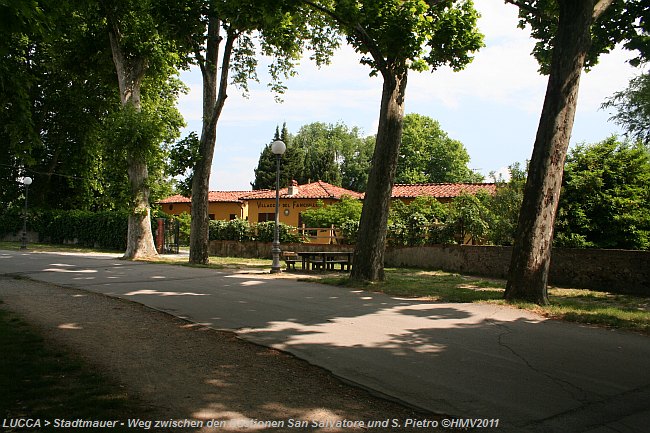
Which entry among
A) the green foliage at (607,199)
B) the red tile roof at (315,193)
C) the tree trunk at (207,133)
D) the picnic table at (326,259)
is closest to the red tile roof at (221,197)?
the red tile roof at (315,193)

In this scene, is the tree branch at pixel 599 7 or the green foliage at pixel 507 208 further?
the green foliage at pixel 507 208

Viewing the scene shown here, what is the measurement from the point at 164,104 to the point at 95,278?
22.4m

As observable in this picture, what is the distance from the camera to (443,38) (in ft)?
40.9

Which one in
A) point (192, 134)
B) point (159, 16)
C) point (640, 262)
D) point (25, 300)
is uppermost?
point (159, 16)

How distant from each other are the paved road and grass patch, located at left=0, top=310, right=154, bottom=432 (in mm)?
2224

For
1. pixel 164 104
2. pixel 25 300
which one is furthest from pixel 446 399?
pixel 164 104

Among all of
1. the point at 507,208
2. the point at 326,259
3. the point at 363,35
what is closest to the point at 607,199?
the point at 507,208

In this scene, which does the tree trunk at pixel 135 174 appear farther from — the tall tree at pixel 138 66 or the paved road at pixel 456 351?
the paved road at pixel 456 351

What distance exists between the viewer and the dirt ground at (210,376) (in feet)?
13.4

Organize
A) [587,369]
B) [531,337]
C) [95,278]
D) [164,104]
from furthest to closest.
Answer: [164,104] < [95,278] < [531,337] < [587,369]

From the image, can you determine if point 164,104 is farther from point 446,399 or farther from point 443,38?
point 446,399

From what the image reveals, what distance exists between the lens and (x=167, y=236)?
3027 cm

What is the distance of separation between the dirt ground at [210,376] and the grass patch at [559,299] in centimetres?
523

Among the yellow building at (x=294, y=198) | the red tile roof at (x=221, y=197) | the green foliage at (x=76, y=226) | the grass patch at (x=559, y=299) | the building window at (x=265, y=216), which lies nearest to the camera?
the grass patch at (x=559, y=299)
